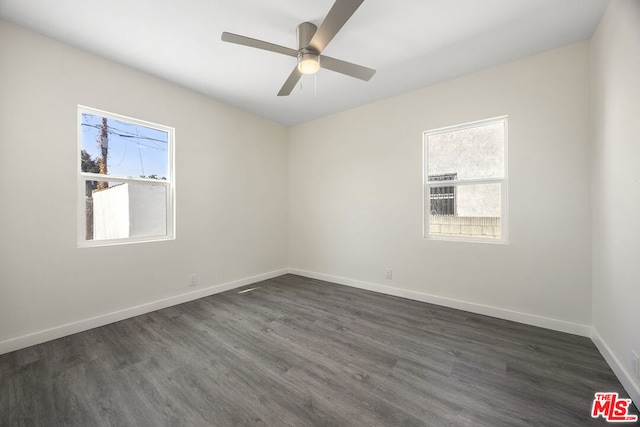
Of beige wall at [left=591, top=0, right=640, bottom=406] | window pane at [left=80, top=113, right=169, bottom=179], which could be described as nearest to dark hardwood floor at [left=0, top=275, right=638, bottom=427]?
beige wall at [left=591, top=0, right=640, bottom=406]

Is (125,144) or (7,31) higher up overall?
(7,31)

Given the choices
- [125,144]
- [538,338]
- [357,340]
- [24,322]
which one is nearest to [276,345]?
[357,340]

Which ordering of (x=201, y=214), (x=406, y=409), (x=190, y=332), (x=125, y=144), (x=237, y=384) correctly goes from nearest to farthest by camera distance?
(x=406, y=409), (x=237, y=384), (x=190, y=332), (x=125, y=144), (x=201, y=214)

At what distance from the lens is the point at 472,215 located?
2.93m

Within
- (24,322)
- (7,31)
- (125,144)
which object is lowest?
(24,322)

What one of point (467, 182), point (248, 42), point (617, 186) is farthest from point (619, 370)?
point (248, 42)

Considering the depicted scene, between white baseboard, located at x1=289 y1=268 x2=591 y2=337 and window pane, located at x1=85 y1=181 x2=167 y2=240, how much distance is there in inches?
105

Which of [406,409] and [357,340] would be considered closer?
[406,409]

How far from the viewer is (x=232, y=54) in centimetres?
245

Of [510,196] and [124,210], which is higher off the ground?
[510,196]

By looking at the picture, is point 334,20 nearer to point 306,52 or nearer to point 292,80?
point 306,52

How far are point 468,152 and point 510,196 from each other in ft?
2.24

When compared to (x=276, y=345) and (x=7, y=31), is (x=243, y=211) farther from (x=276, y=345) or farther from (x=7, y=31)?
(x=7, y=31)

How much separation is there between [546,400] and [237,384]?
1.95 metres
